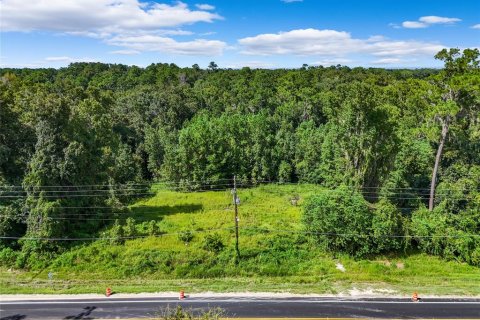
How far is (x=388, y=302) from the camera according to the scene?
2381cm

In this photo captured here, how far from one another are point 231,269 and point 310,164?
26856 millimetres

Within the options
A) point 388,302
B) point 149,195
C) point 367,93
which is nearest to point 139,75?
point 149,195

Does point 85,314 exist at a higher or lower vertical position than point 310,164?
lower

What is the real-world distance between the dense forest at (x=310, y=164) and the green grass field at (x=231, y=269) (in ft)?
5.32

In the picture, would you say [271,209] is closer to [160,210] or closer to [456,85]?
[160,210]

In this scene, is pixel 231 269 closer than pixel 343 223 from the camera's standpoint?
Yes

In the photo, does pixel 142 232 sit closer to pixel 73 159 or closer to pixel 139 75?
pixel 73 159

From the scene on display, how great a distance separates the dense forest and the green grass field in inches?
63.9

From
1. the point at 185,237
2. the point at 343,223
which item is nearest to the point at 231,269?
the point at 185,237

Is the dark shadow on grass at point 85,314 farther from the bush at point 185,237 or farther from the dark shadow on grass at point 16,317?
the bush at point 185,237

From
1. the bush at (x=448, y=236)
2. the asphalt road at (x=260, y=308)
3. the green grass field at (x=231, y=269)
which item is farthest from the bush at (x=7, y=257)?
the bush at (x=448, y=236)

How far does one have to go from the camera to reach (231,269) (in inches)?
1133

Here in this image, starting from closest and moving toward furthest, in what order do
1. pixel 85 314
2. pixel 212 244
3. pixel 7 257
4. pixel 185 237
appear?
pixel 85 314 → pixel 7 257 → pixel 212 244 → pixel 185 237

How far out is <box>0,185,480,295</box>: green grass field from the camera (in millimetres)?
26141
